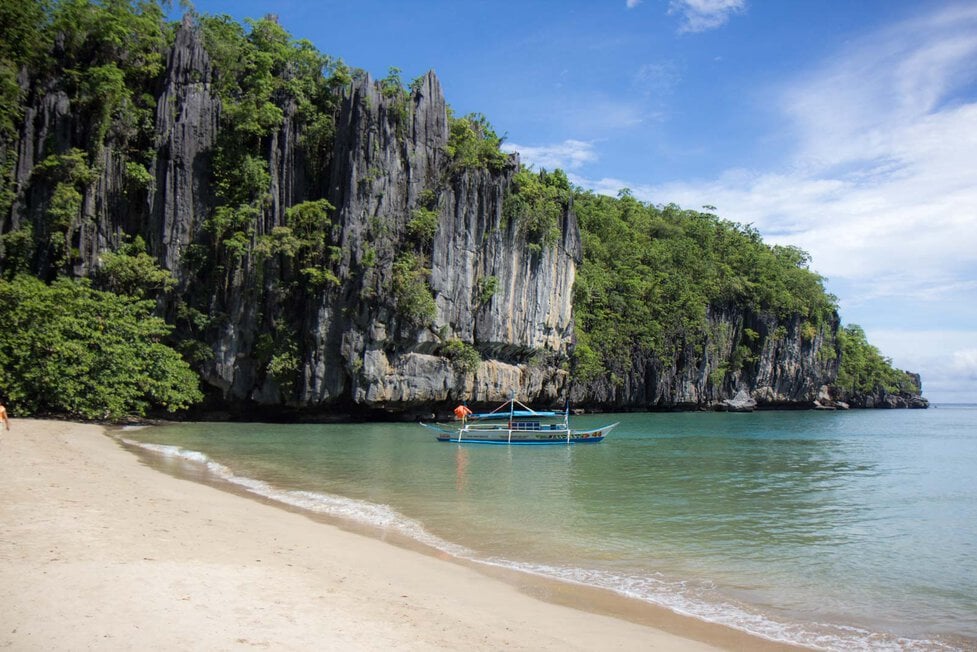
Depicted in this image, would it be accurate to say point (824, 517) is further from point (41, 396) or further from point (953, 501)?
point (41, 396)

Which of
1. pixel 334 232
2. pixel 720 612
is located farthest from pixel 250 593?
pixel 334 232

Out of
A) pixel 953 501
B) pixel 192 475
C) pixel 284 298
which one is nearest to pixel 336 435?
pixel 284 298

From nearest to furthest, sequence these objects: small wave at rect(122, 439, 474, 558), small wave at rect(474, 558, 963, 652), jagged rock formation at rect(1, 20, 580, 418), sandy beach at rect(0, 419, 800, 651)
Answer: sandy beach at rect(0, 419, 800, 651) < small wave at rect(474, 558, 963, 652) < small wave at rect(122, 439, 474, 558) < jagged rock formation at rect(1, 20, 580, 418)

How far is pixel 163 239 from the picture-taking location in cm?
3222

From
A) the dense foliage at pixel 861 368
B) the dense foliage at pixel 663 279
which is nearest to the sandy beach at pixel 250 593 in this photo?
the dense foliage at pixel 663 279

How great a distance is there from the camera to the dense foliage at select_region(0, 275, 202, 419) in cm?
2280

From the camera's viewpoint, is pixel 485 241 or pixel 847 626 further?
pixel 485 241

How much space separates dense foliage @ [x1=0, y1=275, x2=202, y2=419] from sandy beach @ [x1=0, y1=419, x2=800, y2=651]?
16737mm

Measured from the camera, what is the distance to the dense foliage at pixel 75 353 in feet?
74.8

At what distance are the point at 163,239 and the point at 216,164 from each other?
197 inches

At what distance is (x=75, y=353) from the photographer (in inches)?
921

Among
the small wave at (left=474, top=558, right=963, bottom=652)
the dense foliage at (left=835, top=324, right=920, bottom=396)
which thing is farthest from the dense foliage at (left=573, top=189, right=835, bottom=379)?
the small wave at (left=474, top=558, right=963, bottom=652)

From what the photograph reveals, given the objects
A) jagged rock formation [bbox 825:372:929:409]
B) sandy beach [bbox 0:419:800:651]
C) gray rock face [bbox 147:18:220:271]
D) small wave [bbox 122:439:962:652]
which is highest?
gray rock face [bbox 147:18:220:271]

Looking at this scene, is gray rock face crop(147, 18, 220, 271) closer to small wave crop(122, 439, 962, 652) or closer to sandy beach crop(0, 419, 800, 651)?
small wave crop(122, 439, 962, 652)
